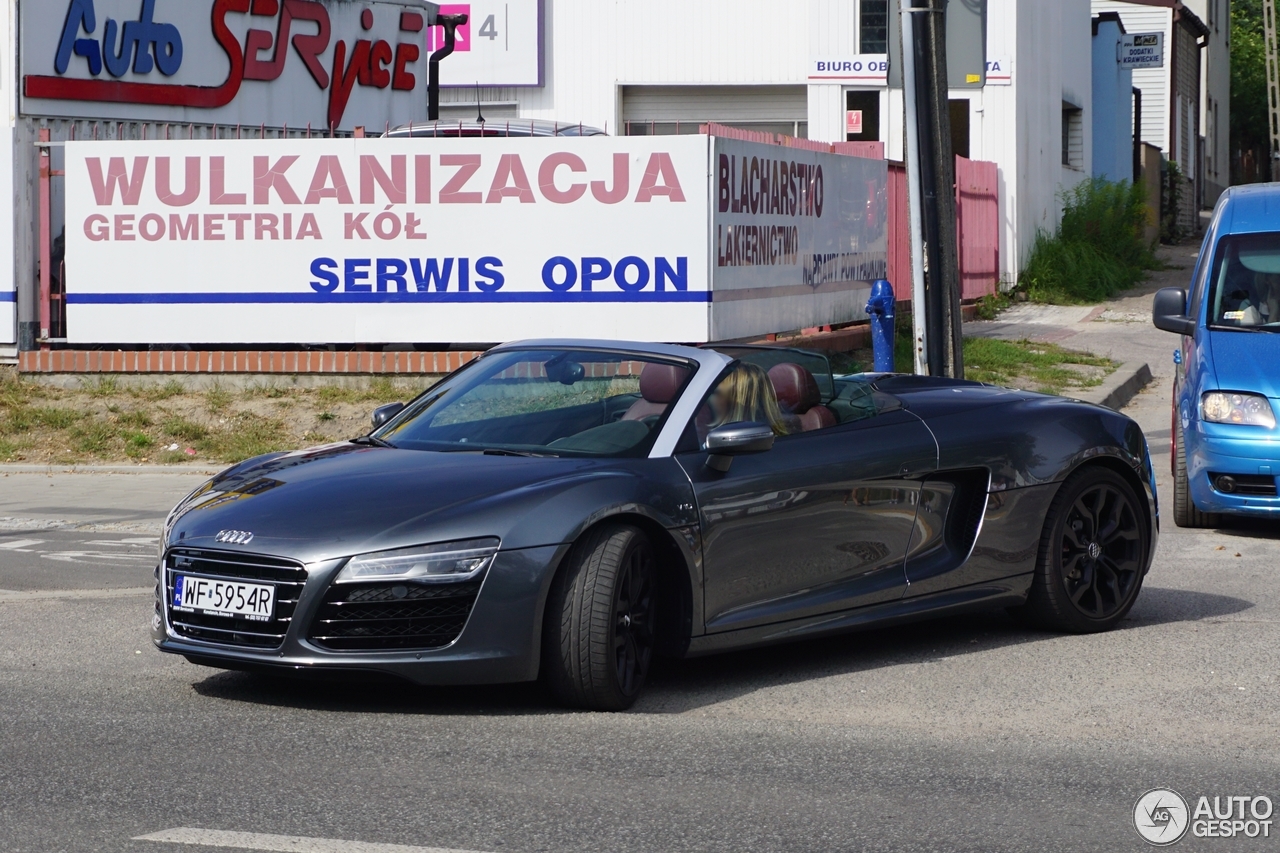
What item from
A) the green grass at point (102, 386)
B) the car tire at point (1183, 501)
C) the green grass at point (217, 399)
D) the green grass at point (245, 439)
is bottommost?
the car tire at point (1183, 501)

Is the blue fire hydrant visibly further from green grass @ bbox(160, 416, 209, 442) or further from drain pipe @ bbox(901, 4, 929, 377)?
green grass @ bbox(160, 416, 209, 442)

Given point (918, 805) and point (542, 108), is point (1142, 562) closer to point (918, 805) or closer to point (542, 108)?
point (918, 805)

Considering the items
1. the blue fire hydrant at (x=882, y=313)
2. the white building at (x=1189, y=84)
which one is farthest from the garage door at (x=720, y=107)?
the blue fire hydrant at (x=882, y=313)

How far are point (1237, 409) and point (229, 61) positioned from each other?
12.8 meters

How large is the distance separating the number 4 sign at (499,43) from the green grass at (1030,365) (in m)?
13.4

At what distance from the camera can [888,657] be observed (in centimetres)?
691

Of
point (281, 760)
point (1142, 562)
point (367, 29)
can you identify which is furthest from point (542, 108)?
point (281, 760)

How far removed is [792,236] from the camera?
53.1 ft

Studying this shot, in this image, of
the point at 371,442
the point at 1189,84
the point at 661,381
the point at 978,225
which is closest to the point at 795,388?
the point at 661,381

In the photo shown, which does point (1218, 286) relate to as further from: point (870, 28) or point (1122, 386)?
point (870, 28)

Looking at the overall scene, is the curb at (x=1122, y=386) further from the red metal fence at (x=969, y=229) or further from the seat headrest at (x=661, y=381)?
the seat headrest at (x=661, y=381)

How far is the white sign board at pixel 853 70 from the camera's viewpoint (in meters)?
28.0

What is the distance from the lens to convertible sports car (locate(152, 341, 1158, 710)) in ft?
18.3

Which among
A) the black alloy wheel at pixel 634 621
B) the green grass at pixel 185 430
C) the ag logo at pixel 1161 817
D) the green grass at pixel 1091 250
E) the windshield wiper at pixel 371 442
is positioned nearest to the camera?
the ag logo at pixel 1161 817
